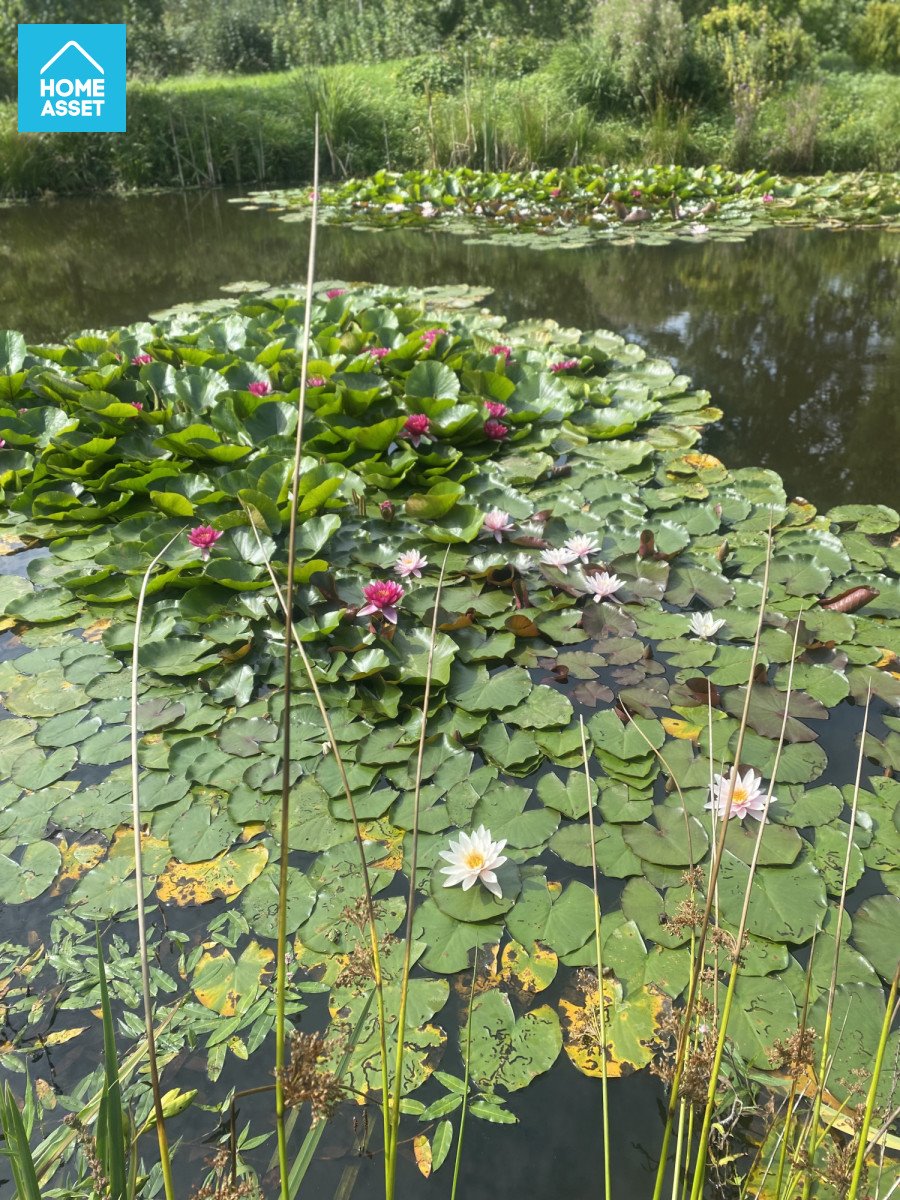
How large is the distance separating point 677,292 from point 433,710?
433 centimetres

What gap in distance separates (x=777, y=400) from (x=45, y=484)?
311 cm

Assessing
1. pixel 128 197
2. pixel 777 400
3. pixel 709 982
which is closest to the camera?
pixel 709 982

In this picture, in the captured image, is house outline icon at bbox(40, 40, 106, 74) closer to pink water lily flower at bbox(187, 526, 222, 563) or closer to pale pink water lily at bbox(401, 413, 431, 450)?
pale pink water lily at bbox(401, 413, 431, 450)

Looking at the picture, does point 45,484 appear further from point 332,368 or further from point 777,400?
point 777,400

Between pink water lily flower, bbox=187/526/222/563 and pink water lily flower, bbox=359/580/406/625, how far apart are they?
51 cm

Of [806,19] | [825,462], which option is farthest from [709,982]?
[806,19]

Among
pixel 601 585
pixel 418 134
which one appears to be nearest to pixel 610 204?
pixel 418 134

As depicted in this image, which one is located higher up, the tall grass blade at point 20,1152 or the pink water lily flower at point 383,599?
the tall grass blade at point 20,1152

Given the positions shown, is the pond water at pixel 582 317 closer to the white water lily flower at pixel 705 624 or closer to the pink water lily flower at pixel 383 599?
the white water lily flower at pixel 705 624

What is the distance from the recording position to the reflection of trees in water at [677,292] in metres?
3.19

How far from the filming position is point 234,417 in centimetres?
273

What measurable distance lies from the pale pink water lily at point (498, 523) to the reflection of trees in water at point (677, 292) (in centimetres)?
111

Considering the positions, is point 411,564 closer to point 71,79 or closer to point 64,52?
point 71,79

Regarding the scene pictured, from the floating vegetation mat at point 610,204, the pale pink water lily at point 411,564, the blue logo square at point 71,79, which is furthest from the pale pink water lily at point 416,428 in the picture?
the blue logo square at point 71,79
